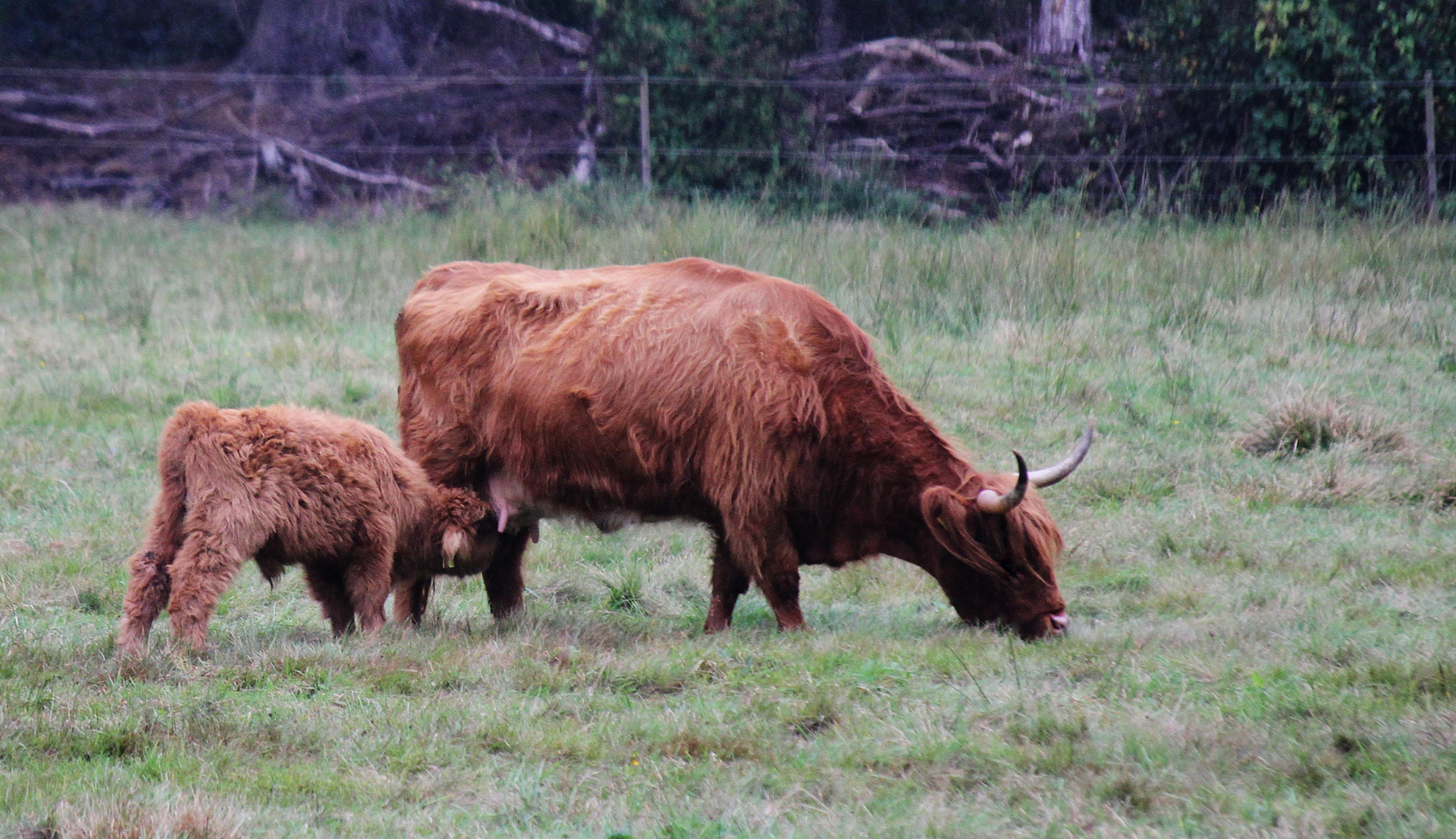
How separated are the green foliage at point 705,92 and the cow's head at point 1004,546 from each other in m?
11.2

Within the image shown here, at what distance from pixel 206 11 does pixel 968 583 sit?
2034 cm

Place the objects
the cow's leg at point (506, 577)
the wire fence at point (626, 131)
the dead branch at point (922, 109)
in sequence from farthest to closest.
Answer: the dead branch at point (922, 109) → the wire fence at point (626, 131) → the cow's leg at point (506, 577)

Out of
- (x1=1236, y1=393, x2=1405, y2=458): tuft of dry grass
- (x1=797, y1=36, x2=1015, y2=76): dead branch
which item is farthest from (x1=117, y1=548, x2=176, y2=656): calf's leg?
(x1=797, y1=36, x2=1015, y2=76): dead branch

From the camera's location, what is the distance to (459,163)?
19.2 metres

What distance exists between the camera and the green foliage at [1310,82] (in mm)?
14609

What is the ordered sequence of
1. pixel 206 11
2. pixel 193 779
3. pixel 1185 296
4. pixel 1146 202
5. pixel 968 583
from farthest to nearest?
pixel 206 11, pixel 1146 202, pixel 1185 296, pixel 968 583, pixel 193 779

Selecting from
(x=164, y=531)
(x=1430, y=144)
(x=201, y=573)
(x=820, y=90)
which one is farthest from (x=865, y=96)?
(x=201, y=573)

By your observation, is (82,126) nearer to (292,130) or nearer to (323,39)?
(292,130)

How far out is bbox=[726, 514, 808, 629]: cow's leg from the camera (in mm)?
5660

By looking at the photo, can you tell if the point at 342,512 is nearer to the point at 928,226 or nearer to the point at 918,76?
the point at 928,226

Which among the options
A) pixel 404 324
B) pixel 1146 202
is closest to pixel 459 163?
pixel 1146 202

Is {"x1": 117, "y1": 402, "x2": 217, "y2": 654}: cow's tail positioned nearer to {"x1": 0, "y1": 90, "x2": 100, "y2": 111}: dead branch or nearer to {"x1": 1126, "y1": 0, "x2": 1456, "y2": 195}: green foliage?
{"x1": 1126, "y1": 0, "x2": 1456, "y2": 195}: green foliage

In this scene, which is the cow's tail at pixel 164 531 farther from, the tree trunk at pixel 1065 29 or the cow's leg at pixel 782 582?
the tree trunk at pixel 1065 29

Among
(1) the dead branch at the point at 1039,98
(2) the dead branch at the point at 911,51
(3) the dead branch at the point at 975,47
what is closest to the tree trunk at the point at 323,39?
(2) the dead branch at the point at 911,51
